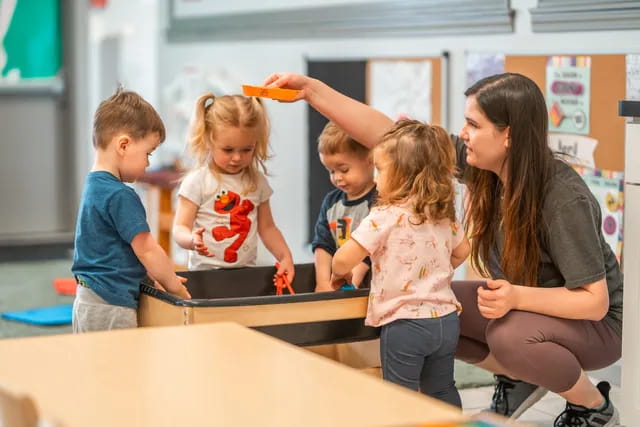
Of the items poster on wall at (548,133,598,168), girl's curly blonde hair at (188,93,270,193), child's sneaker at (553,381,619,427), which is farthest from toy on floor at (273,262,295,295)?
poster on wall at (548,133,598,168)

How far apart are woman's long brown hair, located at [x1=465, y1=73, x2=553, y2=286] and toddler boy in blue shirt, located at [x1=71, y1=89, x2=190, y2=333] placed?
2.36 feet

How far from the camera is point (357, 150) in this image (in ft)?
8.20

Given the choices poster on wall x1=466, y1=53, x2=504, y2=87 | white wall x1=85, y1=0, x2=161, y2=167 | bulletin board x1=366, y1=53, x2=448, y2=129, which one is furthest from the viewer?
white wall x1=85, y1=0, x2=161, y2=167

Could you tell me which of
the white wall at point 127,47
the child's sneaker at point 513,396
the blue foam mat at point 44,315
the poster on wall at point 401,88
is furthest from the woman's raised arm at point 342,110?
the white wall at point 127,47

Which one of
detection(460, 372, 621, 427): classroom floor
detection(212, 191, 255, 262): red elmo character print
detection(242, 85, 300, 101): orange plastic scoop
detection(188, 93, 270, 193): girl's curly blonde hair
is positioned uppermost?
detection(242, 85, 300, 101): orange plastic scoop

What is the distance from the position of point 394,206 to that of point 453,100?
1521 mm

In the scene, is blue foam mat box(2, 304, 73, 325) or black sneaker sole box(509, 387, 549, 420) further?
blue foam mat box(2, 304, 73, 325)

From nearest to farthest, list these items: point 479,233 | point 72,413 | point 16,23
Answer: point 72,413
point 479,233
point 16,23

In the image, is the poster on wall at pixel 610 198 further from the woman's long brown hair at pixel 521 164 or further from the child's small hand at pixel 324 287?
the child's small hand at pixel 324 287

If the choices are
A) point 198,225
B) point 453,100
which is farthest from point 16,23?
point 198,225

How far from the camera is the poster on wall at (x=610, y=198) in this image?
9.29 feet

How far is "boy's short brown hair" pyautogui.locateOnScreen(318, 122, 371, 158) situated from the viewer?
2486 mm

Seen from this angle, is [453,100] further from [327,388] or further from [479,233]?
[327,388]

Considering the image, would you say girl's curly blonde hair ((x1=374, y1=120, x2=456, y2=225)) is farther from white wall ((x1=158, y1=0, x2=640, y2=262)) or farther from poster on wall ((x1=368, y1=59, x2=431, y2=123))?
poster on wall ((x1=368, y1=59, x2=431, y2=123))
